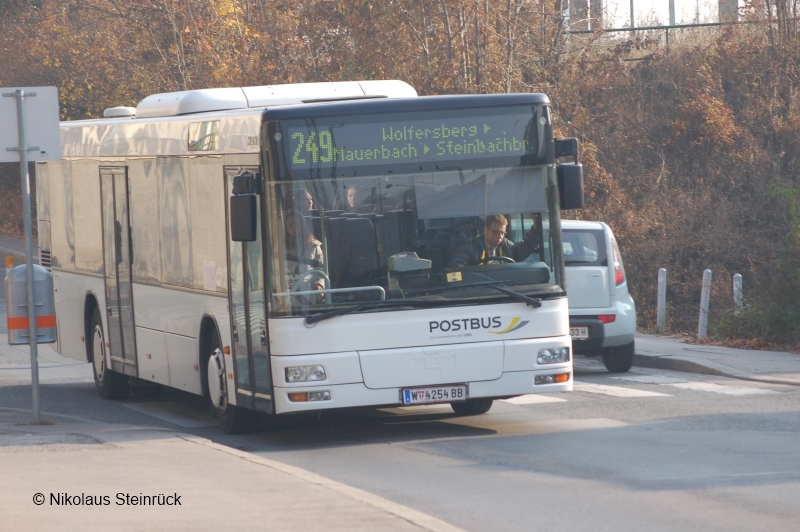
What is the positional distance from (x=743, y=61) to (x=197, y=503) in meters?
29.6

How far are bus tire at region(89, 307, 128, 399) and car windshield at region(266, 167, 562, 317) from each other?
5.34 meters

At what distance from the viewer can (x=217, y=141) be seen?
11.5 m

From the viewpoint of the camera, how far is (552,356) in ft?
35.3

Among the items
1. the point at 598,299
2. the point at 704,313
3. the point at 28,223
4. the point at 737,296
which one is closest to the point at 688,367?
the point at 598,299

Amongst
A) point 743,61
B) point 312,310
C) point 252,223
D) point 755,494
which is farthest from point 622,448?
point 743,61

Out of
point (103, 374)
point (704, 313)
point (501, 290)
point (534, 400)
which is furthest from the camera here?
point (704, 313)

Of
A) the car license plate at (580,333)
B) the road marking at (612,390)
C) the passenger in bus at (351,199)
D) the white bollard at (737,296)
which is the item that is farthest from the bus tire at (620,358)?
the passenger in bus at (351,199)

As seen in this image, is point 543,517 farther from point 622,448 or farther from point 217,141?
point 217,141

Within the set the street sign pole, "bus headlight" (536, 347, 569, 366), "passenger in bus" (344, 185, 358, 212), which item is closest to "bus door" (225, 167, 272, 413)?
"passenger in bus" (344, 185, 358, 212)

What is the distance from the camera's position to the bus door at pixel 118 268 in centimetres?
1405

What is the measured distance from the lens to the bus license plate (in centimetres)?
1039

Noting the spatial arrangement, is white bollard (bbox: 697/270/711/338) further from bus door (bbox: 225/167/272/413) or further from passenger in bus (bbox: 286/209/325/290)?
passenger in bus (bbox: 286/209/325/290)

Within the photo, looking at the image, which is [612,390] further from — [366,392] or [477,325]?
[366,392]

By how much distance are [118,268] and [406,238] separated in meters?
5.11
